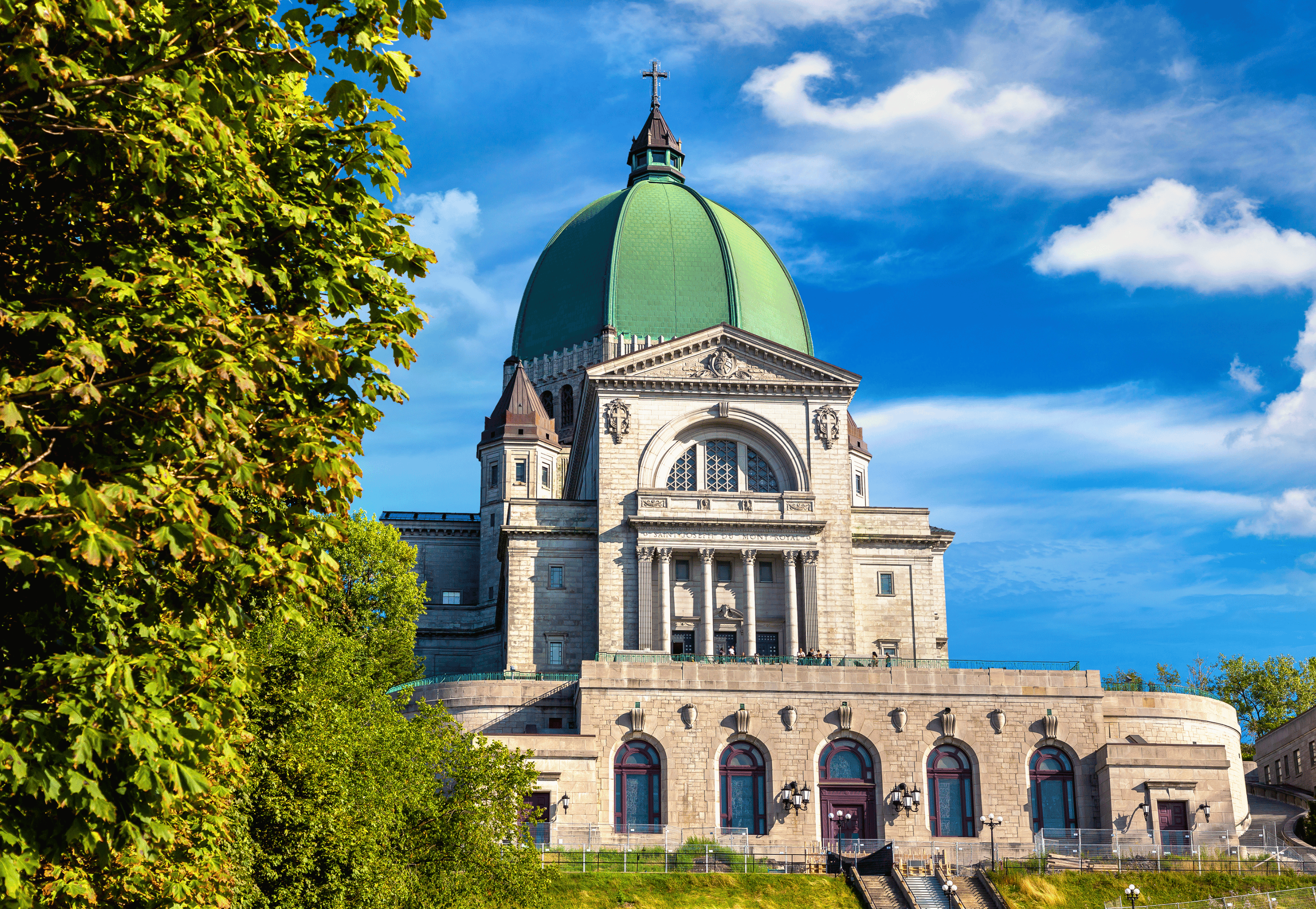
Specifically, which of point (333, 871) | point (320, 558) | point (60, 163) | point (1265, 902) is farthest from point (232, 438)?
point (1265, 902)

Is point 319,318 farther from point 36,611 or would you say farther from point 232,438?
point 36,611

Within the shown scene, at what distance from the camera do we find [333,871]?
30062 millimetres

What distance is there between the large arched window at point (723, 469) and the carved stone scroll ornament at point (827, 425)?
293cm

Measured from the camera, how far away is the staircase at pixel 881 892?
142ft

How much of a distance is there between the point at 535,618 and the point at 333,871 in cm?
3871

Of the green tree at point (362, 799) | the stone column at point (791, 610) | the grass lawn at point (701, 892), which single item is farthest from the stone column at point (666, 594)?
the green tree at point (362, 799)

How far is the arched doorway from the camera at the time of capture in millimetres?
54688

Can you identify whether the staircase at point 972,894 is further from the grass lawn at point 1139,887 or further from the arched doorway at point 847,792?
the arched doorway at point 847,792

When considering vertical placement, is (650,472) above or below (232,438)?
above

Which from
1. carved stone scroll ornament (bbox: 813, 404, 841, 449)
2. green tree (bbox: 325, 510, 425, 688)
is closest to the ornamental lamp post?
carved stone scroll ornament (bbox: 813, 404, 841, 449)

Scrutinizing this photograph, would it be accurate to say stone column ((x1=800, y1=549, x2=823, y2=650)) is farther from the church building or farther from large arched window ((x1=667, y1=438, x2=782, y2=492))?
large arched window ((x1=667, y1=438, x2=782, y2=492))

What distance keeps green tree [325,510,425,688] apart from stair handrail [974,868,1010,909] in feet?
102

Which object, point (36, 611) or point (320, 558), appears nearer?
point (36, 611)

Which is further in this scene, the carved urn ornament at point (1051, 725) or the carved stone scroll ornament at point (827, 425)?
the carved stone scroll ornament at point (827, 425)
